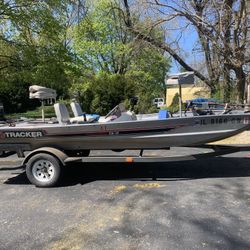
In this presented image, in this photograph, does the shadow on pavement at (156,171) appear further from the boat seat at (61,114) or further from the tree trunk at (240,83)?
the tree trunk at (240,83)

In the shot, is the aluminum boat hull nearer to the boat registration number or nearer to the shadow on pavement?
the boat registration number

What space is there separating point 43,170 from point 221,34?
1324cm

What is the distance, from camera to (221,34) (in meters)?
17.4

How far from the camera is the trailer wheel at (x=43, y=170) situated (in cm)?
657

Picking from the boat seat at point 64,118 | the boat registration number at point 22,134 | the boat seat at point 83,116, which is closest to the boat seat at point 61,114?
the boat seat at point 64,118

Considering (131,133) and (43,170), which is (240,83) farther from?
(43,170)

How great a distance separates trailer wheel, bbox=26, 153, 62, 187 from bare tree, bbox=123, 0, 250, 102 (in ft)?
42.7

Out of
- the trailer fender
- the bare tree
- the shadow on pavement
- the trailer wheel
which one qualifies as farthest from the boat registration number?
the bare tree


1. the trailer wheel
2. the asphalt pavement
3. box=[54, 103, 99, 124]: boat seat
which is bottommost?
the asphalt pavement

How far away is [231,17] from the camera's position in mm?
17344

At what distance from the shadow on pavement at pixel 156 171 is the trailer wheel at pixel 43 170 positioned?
217mm

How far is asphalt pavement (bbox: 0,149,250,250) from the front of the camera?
168 inches

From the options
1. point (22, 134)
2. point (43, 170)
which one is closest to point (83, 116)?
point (22, 134)

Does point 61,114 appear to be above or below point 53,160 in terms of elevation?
above
